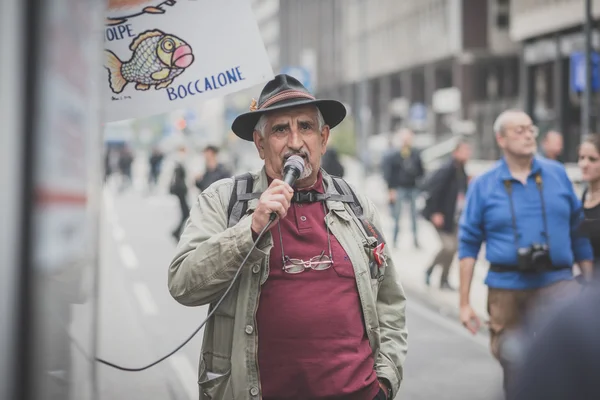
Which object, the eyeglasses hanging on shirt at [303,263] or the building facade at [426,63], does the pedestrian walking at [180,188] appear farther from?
the building facade at [426,63]

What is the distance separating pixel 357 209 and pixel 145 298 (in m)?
9.82

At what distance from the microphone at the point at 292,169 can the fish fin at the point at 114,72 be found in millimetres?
896

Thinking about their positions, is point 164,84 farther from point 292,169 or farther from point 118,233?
point 118,233

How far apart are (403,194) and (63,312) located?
57.0 ft

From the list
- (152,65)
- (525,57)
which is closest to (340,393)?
(152,65)

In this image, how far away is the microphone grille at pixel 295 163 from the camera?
3133mm

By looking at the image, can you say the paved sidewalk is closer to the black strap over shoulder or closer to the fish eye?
the fish eye

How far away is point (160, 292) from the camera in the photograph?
1341 centimetres

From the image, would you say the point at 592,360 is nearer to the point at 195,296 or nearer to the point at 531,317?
the point at 195,296

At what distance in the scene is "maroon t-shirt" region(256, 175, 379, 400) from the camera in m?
3.06

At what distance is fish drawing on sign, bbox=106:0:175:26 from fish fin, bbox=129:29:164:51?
7 centimetres

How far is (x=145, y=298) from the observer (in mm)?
12883

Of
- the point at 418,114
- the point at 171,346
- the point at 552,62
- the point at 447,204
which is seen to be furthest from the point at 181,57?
the point at 418,114

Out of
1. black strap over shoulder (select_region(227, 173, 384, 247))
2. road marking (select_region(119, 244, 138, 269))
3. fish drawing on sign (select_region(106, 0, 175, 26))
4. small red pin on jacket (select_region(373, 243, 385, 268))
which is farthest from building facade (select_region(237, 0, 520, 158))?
small red pin on jacket (select_region(373, 243, 385, 268))
